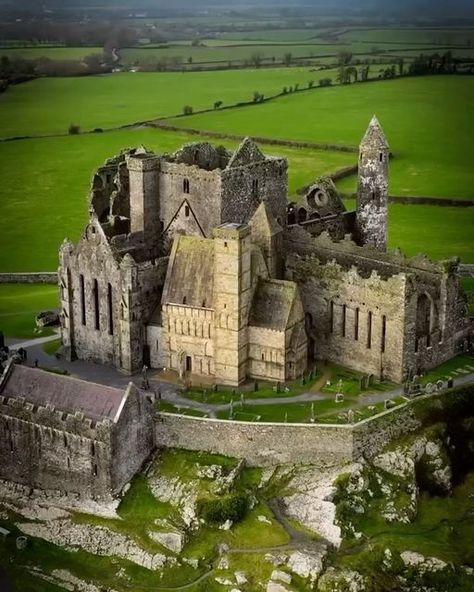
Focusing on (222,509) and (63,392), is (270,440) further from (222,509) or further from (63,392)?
(63,392)

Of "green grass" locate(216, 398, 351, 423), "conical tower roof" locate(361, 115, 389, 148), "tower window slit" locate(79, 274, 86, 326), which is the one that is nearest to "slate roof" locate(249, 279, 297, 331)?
"green grass" locate(216, 398, 351, 423)

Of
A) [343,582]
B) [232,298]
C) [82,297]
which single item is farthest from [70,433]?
[343,582]

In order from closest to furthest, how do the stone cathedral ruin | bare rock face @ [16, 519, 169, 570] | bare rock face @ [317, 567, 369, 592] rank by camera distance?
bare rock face @ [317, 567, 369, 592]
bare rock face @ [16, 519, 169, 570]
the stone cathedral ruin

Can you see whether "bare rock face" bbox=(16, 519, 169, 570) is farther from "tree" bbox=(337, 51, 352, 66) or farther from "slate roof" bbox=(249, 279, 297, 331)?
"tree" bbox=(337, 51, 352, 66)

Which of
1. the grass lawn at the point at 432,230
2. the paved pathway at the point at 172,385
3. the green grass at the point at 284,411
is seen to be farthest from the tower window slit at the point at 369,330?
the grass lawn at the point at 432,230

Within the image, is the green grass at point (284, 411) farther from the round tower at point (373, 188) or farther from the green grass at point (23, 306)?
the green grass at point (23, 306)

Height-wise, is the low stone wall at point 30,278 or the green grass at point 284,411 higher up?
the green grass at point 284,411
